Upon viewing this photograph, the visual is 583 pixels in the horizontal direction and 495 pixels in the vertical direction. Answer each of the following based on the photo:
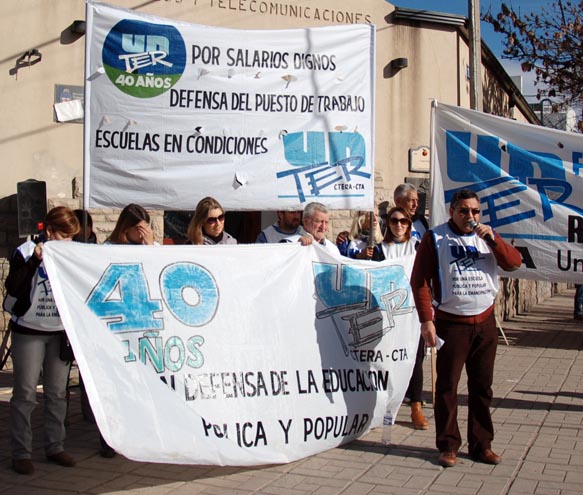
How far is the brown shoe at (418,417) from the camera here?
22.6 ft

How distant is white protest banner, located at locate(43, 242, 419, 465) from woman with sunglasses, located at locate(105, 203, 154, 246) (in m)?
0.43

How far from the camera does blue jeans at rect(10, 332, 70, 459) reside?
5.59 m

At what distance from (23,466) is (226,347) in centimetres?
148

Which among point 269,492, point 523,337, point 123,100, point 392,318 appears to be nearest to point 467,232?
point 392,318

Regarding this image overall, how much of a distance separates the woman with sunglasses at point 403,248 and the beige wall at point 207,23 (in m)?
4.65

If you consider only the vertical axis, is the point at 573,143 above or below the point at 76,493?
above

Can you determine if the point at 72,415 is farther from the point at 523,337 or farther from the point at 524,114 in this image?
the point at 524,114

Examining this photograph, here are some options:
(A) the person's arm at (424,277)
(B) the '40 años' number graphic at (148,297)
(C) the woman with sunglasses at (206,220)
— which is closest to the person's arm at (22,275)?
(B) the '40 años' number graphic at (148,297)

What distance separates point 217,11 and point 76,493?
7.70 m

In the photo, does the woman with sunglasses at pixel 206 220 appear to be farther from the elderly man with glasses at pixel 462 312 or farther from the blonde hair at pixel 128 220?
the elderly man with glasses at pixel 462 312

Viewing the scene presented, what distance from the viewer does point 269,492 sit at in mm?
5234

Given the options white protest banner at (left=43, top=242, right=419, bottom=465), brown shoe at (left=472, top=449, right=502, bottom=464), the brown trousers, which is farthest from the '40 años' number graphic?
brown shoe at (left=472, top=449, right=502, bottom=464)

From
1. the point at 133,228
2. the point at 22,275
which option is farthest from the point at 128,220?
the point at 22,275

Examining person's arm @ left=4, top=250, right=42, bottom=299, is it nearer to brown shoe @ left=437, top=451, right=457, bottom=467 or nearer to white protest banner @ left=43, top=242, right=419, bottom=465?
white protest banner @ left=43, top=242, right=419, bottom=465
